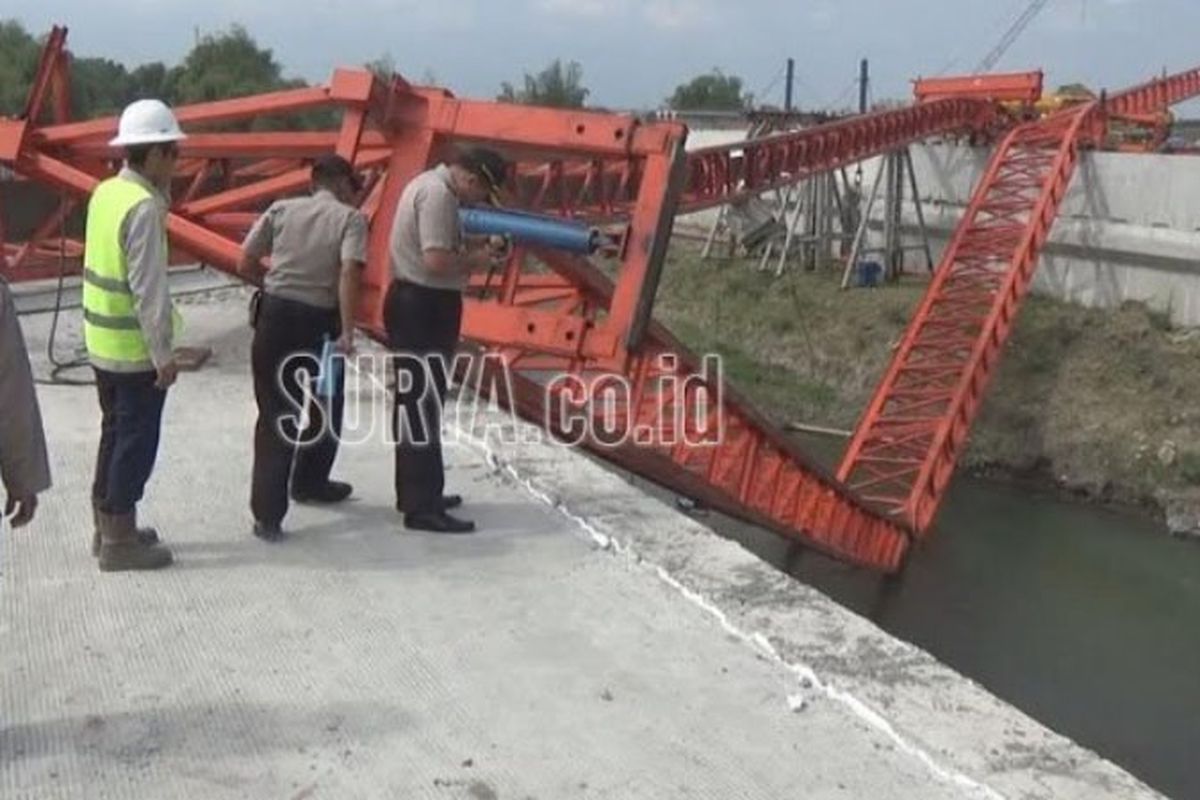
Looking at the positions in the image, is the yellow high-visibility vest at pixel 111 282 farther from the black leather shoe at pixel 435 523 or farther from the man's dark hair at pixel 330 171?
the black leather shoe at pixel 435 523

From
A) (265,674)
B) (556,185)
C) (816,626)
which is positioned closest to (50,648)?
(265,674)

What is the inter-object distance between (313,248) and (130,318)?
0.89 m

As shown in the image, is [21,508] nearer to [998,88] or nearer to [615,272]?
[615,272]

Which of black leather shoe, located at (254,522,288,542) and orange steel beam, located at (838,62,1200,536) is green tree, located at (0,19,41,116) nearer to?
orange steel beam, located at (838,62,1200,536)

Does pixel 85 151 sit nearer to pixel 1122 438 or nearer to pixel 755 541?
pixel 755 541

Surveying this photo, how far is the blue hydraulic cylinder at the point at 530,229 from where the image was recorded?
5.66 metres

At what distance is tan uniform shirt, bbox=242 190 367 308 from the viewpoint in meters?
5.48

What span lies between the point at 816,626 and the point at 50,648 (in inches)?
103

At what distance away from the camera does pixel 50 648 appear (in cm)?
438

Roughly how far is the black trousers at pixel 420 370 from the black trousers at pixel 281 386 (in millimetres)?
302

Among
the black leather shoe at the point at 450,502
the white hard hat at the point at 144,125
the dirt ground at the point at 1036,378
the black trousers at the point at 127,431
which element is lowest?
the dirt ground at the point at 1036,378

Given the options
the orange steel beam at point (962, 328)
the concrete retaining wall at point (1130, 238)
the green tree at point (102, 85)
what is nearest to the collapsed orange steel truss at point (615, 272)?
the orange steel beam at point (962, 328)

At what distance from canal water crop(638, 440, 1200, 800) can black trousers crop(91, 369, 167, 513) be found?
6294 mm

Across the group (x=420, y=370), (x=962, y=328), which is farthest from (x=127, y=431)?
(x=962, y=328)
